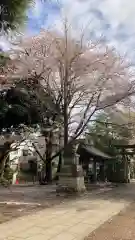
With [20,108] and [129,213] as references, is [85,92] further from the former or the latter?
[129,213]

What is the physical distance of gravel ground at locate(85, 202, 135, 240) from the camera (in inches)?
290

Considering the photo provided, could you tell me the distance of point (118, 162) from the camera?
103ft

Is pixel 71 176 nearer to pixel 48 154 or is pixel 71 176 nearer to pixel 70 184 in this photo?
pixel 70 184

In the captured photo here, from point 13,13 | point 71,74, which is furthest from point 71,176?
point 13,13

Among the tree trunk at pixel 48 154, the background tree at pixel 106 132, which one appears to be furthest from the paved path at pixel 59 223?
the tree trunk at pixel 48 154

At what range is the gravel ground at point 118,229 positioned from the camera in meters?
7.36

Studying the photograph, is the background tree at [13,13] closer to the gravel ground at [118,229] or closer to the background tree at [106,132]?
the gravel ground at [118,229]

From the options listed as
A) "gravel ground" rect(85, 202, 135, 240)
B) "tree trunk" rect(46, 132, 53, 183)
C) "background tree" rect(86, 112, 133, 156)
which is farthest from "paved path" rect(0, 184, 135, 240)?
"tree trunk" rect(46, 132, 53, 183)

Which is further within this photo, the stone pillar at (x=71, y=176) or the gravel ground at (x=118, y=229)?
the stone pillar at (x=71, y=176)

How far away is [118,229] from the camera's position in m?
8.21

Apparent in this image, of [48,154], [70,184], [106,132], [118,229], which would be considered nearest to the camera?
[118,229]

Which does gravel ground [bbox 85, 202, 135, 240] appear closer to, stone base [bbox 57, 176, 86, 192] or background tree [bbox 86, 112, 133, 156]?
stone base [bbox 57, 176, 86, 192]

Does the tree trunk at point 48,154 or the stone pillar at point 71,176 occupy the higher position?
the tree trunk at point 48,154

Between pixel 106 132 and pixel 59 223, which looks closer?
pixel 59 223
